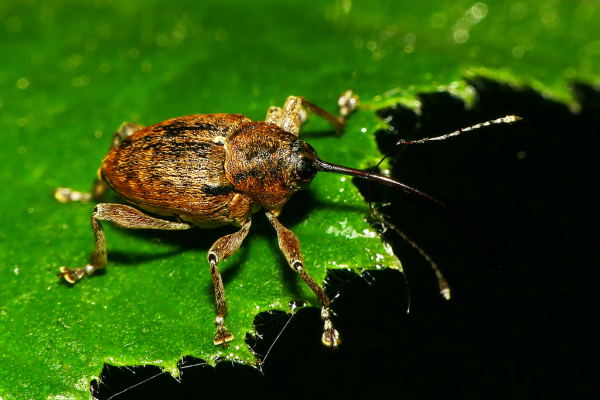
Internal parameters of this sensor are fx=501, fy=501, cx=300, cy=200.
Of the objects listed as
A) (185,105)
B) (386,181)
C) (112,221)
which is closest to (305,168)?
(386,181)

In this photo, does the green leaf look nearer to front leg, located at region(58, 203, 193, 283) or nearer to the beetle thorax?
front leg, located at region(58, 203, 193, 283)

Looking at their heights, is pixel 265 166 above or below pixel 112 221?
above

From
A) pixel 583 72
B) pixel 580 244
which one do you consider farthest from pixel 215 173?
pixel 583 72

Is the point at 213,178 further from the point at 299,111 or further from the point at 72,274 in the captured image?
the point at 72,274

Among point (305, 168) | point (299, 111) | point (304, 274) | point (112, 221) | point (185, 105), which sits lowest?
point (112, 221)

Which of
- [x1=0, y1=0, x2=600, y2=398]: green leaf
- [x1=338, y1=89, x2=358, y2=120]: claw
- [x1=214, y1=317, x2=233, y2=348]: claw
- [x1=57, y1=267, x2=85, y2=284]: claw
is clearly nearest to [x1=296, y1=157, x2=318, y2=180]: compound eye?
[x1=0, y1=0, x2=600, y2=398]: green leaf

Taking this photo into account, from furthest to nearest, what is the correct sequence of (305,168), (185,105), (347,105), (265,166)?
1. (185,105)
2. (347,105)
3. (265,166)
4. (305,168)

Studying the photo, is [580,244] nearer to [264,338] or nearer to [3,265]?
[264,338]
